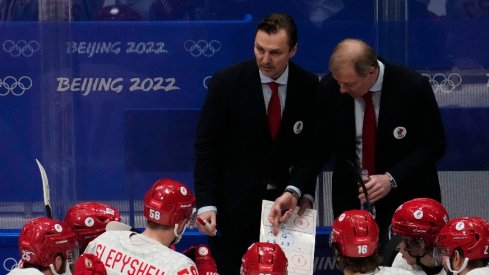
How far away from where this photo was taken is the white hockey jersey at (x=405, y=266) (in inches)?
262

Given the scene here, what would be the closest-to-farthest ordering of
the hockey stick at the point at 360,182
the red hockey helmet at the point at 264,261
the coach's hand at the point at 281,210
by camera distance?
the red hockey helmet at the point at 264,261 → the coach's hand at the point at 281,210 → the hockey stick at the point at 360,182

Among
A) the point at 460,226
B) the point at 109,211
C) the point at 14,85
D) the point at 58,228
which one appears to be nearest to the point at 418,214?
the point at 460,226

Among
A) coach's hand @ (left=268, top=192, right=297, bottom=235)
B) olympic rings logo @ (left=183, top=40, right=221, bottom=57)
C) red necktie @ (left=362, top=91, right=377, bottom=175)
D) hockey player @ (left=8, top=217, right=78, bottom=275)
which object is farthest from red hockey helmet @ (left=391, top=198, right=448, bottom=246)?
olympic rings logo @ (left=183, top=40, right=221, bottom=57)

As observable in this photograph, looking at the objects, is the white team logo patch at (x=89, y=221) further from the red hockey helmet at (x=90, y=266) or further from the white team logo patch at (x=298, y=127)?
the white team logo patch at (x=298, y=127)

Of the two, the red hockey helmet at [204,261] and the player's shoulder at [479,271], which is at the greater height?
the player's shoulder at [479,271]

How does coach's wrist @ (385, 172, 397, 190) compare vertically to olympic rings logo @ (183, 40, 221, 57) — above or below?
below

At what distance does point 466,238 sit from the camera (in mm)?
6309

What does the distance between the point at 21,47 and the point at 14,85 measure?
0.86ft

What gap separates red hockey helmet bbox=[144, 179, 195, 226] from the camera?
634cm

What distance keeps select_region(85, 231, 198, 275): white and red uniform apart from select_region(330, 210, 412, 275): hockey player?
2.47 ft

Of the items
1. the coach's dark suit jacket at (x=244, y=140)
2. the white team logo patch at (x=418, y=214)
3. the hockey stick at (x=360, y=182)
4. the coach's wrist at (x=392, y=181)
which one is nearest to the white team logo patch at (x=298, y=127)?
the coach's dark suit jacket at (x=244, y=140)

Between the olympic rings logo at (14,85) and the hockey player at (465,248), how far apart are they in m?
3.52

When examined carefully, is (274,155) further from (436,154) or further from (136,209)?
(136,209)

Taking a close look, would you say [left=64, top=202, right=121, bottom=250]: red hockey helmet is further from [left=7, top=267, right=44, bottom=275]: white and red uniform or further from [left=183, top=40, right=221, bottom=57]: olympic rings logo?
[left=183, top=40, right=221, bottom=57]: olympic rings logo
